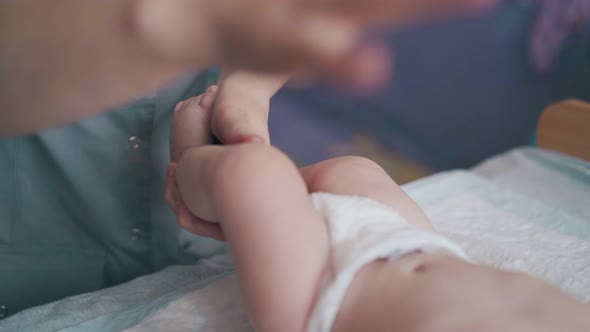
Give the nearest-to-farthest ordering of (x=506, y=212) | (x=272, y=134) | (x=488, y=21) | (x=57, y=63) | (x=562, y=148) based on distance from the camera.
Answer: (x=57, y=63) < (x=272, y=134) < (x=506, y=212) < (x=488, y=21) < (x=562, y=148)

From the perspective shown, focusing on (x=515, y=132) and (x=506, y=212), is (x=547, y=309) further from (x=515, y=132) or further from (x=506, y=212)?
(x=515, y=132)

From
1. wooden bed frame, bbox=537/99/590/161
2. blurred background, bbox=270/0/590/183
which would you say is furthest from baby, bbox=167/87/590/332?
wooden bed frame, bbox=537/99/590/161

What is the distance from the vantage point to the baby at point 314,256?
1.38 ft

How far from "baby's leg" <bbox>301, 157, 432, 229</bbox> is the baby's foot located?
0.11 metres

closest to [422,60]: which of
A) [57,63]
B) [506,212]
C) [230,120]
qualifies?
[506,212]

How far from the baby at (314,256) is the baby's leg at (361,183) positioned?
0.14ft

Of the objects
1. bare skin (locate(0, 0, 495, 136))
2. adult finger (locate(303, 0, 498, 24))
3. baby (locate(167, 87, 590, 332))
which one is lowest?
baby (locate(167, 87, 590, 332))

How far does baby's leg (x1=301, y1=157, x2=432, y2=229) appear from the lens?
52cm

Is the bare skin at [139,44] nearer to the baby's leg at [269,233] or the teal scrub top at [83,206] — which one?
the baby's leg at [269,233]

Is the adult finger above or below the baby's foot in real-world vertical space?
above

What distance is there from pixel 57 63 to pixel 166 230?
411mm

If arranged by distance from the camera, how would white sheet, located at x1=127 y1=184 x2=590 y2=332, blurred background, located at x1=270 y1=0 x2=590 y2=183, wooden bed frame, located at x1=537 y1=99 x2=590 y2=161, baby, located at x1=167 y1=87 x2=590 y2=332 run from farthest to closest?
1. wooden bed frame, located at x1=537 y1=99 x2=590 y2=161
2. blurred background, located at x1=270 y1=0 x2=590 y2=183
3. white sheet, located at x1=127 y1=184 x2=590 y2=332
4. baby, located at x1=167 y1=87 x2=590 y2=332

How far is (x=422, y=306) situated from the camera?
0.41 m

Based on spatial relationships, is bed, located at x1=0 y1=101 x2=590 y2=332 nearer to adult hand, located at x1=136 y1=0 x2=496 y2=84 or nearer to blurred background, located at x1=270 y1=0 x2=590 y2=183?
blurred background, located at x1=270 y1=0 x2=590 y2=183
